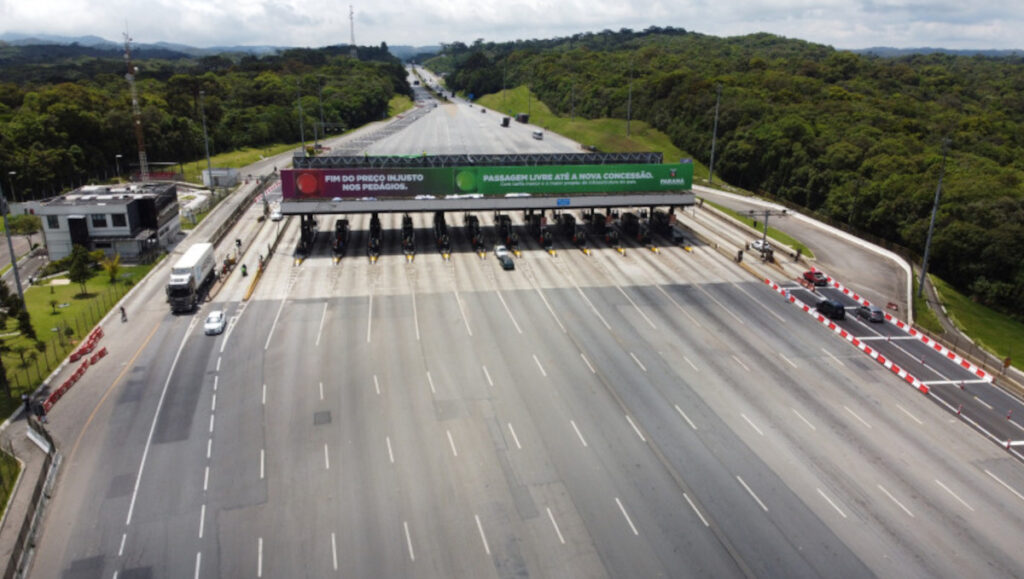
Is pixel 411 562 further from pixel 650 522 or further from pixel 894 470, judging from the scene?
pixel 894 470

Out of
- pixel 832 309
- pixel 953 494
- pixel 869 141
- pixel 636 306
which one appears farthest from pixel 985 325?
pixel 869 141

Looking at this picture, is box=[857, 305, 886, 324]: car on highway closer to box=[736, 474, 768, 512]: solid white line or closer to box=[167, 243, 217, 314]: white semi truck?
box=[736, 474, 768, 512]: solid white line

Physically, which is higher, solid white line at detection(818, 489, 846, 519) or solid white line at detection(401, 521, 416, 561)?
solid white line at detection(818, 489, 846, 519)

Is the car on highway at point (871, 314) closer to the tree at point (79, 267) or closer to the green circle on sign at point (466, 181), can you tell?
the green circle on sign at point (466, 181)

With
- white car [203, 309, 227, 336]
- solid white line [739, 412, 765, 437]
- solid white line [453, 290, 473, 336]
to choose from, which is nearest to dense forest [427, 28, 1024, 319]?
solid white line [739, 412, 765, 437]

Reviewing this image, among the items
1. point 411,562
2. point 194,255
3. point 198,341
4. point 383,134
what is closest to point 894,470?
point 411,562

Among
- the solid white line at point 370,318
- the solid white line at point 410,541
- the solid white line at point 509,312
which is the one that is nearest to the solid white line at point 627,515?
the solid white line at point 410,541
